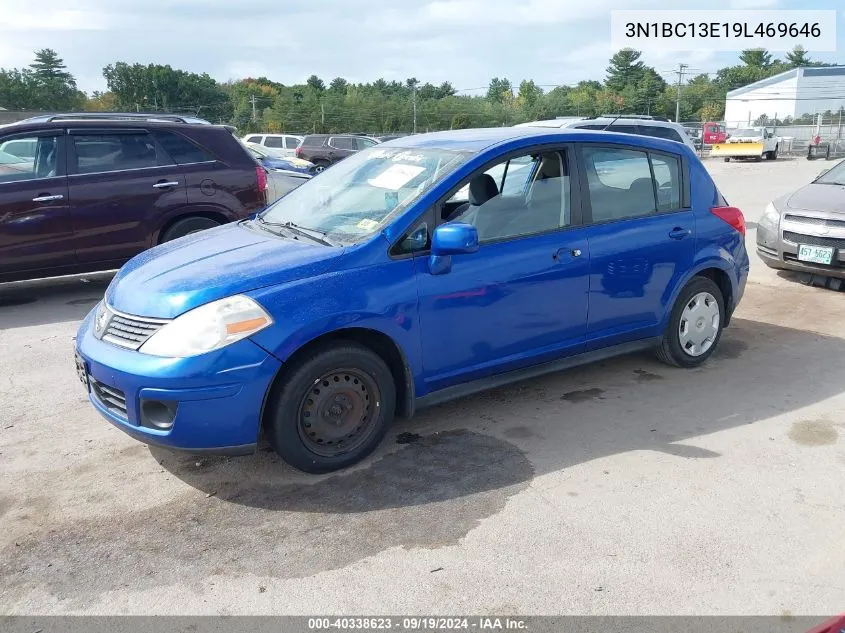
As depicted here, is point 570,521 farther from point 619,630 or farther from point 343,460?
point 343,460

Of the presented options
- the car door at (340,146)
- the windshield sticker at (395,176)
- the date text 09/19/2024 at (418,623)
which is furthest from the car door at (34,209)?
the car door at (340,146)

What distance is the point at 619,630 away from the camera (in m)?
2.69

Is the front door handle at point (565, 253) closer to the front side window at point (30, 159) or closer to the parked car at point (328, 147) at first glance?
the front side window at point (30, 159)

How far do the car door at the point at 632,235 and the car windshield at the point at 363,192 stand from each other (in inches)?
A: 40.8

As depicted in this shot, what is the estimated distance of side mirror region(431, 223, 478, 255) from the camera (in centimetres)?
381

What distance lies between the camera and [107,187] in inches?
294

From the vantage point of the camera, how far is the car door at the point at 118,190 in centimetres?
740

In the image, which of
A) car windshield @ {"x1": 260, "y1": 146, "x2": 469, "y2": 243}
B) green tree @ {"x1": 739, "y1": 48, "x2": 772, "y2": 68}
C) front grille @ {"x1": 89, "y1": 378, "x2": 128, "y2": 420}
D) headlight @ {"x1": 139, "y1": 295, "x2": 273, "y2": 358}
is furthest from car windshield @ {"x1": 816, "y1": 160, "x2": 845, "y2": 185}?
green tree @ {"x1": 739, "y1": 48, "x2": 772, "y2": 68}

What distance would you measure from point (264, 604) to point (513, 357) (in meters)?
2.13

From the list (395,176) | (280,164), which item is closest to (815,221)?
(395,176)

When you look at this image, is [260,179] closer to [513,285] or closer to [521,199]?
[521,199]

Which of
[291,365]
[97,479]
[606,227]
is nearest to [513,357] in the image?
[606,227]

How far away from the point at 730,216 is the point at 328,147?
24.4 meters

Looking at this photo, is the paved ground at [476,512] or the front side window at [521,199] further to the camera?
the front side window at [521,199]
